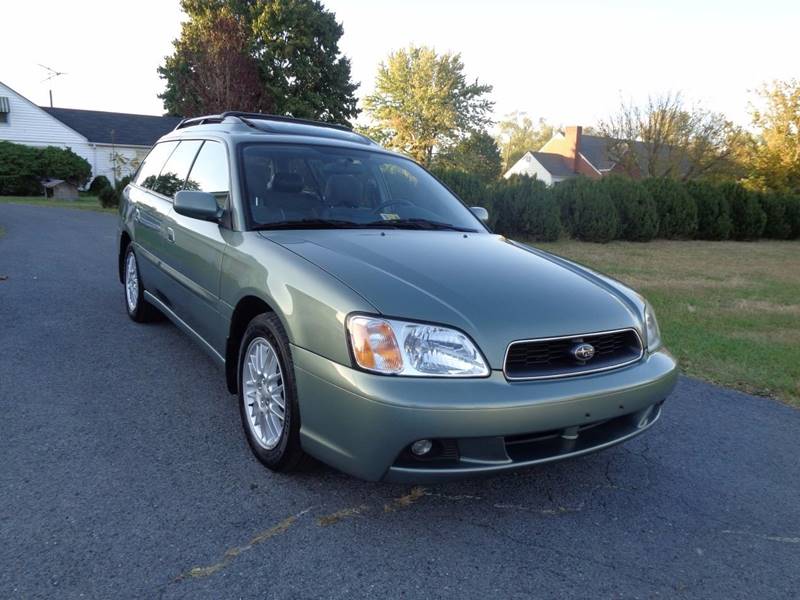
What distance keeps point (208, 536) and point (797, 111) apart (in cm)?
3257

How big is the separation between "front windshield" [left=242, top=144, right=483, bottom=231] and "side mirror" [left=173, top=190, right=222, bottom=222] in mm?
202

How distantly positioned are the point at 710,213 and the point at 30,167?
29390 mm

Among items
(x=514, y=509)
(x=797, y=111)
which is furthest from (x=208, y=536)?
(x=797, y=111)

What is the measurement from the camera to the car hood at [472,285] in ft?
8.13

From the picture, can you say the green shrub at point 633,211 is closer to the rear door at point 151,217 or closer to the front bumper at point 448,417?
the rear door at point 151,217

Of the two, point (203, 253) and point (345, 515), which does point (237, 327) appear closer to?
point (203, 253)

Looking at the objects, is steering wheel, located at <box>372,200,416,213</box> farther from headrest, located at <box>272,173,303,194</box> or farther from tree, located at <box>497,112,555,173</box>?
tree, located at <box>497,112,555,173</box>

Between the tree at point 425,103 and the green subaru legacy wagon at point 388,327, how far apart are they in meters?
42.1

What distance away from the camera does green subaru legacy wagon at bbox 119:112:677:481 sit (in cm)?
236

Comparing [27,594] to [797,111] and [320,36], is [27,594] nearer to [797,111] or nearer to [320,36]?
[797,111]

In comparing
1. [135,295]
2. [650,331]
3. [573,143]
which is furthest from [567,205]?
[573,143]

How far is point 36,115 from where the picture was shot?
3453cm

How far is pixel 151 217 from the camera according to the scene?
4895 mm

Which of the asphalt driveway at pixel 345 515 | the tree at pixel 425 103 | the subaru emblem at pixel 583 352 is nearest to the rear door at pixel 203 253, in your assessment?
the asphalt driveway at pixel 345 515
